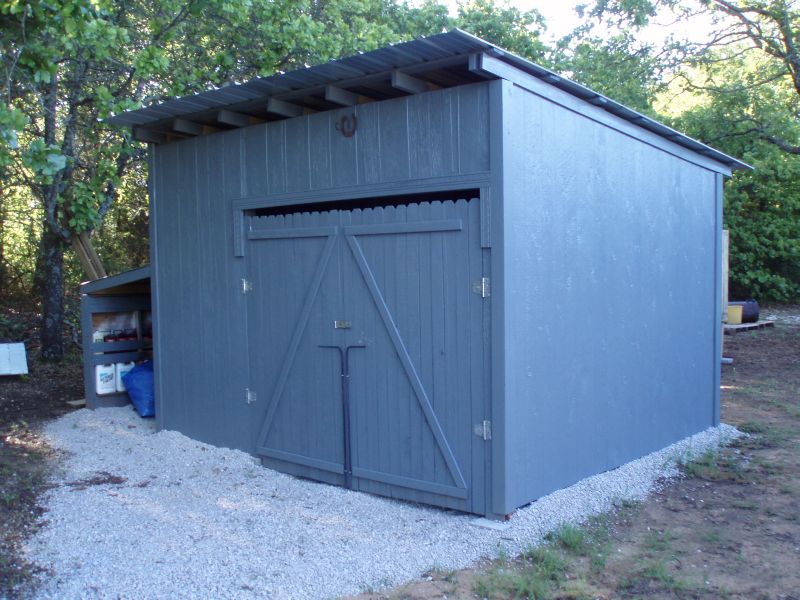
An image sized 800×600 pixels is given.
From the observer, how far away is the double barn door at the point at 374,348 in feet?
16.7

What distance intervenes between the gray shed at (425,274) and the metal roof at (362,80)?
0.09ft

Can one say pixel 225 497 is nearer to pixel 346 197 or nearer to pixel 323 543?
pixel 323 543

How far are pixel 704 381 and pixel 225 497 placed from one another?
16.8 feet

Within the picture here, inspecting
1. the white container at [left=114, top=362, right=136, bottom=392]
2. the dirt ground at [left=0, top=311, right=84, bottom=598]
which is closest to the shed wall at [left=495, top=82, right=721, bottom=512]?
the dirt ground at [left=0, top=311, right=84, bottom=598]

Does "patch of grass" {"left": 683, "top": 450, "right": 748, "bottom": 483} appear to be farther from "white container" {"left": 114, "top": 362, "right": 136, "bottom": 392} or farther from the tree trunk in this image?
the tree trunk

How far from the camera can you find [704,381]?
7.89m

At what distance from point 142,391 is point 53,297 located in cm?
436

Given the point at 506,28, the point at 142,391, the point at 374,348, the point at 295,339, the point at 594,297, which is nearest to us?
the point at 374,348

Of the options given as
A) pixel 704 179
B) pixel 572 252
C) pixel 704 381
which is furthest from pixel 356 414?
pixel 704 179

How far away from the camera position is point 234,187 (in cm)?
662

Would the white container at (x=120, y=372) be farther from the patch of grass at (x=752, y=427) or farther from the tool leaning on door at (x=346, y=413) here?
the patch of grass at (x=752, y=427)

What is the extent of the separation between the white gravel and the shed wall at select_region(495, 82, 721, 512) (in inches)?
12.3

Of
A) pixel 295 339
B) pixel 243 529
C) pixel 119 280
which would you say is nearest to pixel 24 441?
pixel 119 280

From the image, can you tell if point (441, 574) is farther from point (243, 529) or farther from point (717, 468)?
point (717, 468)
